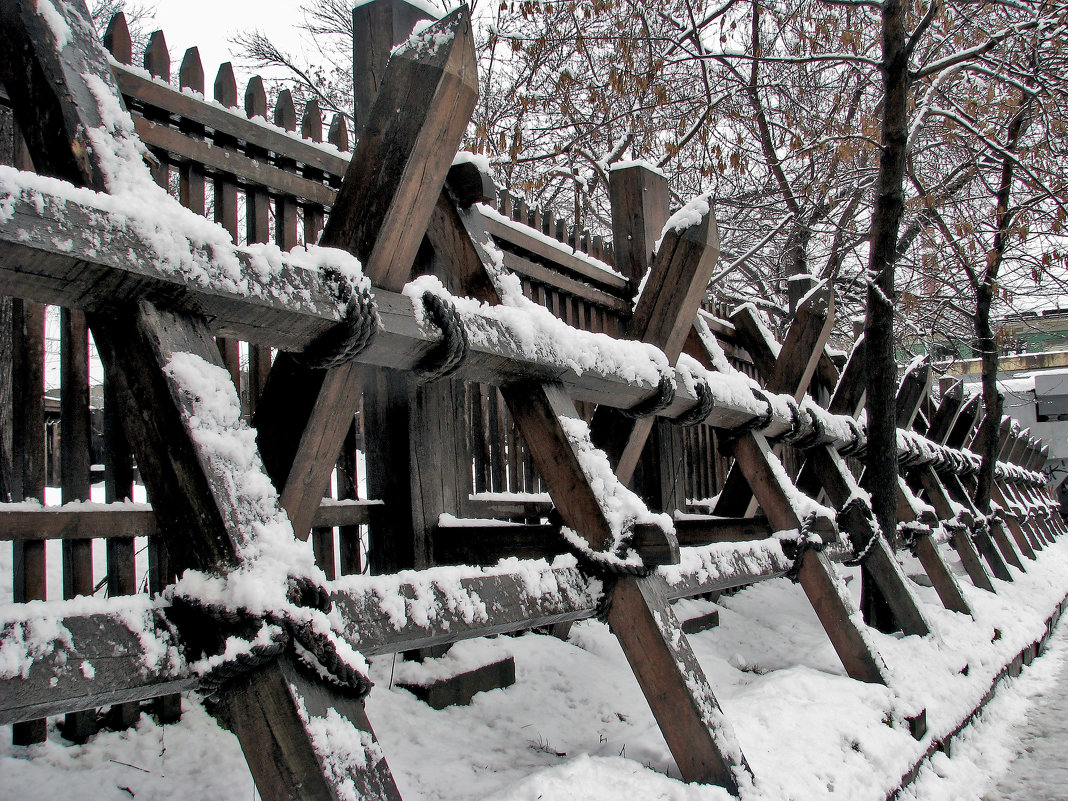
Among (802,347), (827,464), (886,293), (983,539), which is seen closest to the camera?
(827,464)

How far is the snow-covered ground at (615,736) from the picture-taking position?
7.21 ft

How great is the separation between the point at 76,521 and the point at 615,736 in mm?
1950

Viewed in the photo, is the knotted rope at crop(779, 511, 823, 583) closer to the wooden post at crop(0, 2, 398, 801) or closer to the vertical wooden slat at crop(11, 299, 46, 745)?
the wooden post at crop(0, 2, 398, 801)

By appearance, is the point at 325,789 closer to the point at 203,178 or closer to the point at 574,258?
the point at 203,178

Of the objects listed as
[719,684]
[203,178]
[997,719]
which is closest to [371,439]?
[203,178]

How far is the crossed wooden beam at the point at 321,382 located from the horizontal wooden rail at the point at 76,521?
0.45 m

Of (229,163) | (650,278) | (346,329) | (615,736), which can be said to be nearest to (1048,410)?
(650,278)

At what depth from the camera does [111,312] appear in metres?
1.62

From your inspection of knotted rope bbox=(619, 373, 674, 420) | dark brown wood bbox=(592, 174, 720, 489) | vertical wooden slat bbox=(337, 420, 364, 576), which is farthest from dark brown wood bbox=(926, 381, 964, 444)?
vertical wooden slat bbox=(337, 420, 364, 576)

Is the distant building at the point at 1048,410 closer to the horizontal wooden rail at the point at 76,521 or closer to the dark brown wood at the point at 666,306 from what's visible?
Result: the dark brown wood at the point at 666,306

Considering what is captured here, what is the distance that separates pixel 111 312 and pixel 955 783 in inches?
136

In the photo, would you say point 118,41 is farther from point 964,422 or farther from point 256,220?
point 964,422

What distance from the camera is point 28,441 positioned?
7.62ft

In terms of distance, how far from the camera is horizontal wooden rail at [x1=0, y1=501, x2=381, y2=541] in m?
2.20
